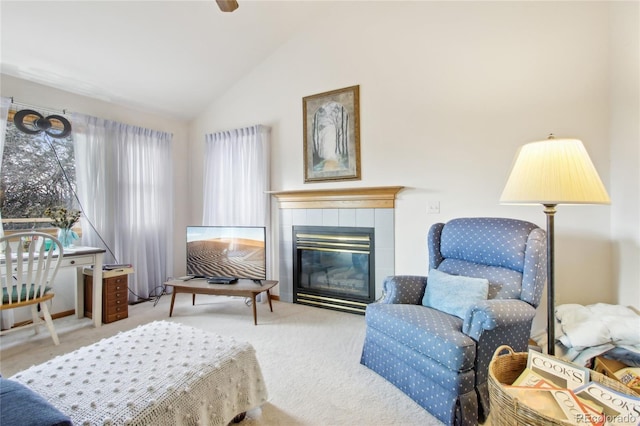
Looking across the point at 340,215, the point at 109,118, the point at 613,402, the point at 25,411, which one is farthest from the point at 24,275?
the point at 613,402

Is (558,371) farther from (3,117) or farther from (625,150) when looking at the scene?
(3,117)

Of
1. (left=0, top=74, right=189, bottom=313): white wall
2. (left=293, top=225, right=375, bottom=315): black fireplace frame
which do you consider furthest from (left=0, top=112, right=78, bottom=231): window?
(left=293, top=225, right=375, bottom=315): black fireplace frame

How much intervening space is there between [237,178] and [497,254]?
123 inches

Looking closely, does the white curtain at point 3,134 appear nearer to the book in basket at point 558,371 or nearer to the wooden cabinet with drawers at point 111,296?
the wooden cabinet with drawers at point 111,296

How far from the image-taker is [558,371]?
1.04 m

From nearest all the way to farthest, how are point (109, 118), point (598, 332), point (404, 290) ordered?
1. point (598, 332)
2. point (404, 290)
3. point (109, 118)

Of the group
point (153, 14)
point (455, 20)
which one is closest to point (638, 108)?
point (455, 20)

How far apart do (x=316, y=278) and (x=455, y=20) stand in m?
3.08

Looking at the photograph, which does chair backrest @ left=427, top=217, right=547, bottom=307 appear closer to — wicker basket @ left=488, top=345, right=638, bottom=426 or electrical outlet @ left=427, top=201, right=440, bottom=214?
electrical outlet @ left=427, top=201, right=440, bottom=214

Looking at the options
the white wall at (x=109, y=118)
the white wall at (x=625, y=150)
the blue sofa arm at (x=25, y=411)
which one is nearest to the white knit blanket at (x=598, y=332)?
the white wall at (x=625, y=150)

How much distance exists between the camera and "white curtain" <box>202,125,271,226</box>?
3766mm

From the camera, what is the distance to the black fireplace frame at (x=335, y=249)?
10.6ft

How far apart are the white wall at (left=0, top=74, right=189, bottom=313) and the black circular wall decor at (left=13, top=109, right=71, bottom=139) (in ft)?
0.47

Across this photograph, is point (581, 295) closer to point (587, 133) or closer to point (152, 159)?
point (587, 133)
